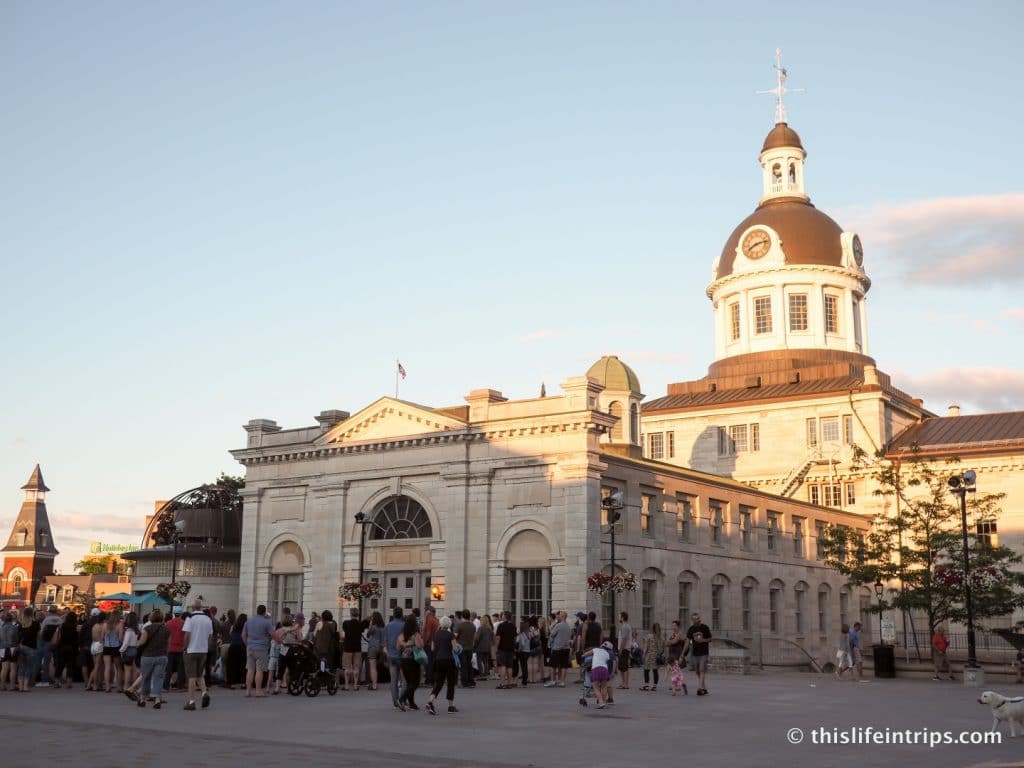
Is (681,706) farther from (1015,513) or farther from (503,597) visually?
(1015,513)

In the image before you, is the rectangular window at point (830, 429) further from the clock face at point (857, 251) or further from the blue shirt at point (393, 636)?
the blue shirt at point (393, 636)

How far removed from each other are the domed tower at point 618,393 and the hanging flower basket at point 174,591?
21336 millimetres

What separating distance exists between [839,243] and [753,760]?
63581 mm

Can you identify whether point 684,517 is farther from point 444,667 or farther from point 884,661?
point 444,667

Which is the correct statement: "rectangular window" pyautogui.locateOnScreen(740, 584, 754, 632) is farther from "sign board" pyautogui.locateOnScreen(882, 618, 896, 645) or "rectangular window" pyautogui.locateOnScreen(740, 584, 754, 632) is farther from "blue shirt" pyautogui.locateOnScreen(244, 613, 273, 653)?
"blue shirt" pyautogui.locateOnScreen(244, 613, 273, 653)

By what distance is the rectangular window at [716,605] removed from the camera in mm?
47375

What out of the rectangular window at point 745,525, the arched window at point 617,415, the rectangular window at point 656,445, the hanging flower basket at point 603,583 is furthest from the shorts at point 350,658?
the rectangular window at point 656,445

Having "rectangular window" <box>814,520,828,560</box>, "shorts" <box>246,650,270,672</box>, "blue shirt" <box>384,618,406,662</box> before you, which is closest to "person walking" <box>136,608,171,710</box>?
"shorts" <box>246,650,270,672</box>

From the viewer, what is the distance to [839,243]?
74.1m

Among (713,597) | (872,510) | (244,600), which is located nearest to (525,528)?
(713,597)

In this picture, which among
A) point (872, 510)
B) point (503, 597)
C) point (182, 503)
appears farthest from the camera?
point (872, 510)

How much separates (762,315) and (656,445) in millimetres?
11287

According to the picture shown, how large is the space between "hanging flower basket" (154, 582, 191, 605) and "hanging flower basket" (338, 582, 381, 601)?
28.9 ft

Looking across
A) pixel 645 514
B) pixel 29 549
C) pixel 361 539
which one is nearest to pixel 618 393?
pixel 645 514
